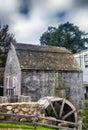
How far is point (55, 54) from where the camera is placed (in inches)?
1115

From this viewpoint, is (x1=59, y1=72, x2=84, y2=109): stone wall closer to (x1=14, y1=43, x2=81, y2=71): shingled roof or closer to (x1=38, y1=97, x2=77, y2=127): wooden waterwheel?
(x1=14, y1=43, x2=81, y2=71): shingled roof

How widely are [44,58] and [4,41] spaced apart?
12.6 m

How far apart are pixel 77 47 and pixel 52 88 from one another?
137 ft

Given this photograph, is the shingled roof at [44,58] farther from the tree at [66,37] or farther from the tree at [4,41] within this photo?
the tree at [66,37]

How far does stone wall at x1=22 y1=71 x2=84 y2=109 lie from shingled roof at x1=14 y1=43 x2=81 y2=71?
0.60m

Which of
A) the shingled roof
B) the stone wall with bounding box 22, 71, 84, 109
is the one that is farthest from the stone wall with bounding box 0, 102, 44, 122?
the shingled roof

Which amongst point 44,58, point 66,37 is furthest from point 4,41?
point 66,37

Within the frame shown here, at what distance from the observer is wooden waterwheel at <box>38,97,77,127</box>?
2040 cm

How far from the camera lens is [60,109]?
21.2 metres

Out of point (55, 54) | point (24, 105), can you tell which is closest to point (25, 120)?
point (24, 105)

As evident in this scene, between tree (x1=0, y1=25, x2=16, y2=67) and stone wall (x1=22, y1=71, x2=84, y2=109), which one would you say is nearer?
stone wall (x1=22, y1=71, x2=84, y2=109)

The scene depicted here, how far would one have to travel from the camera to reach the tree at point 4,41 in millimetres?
36625

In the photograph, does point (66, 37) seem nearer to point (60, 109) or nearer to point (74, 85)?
point (74, 85)

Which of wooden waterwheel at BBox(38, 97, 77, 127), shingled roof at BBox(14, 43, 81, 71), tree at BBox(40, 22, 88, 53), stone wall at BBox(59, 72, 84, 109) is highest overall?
tree at BBox(40, 22, 88, 53)
